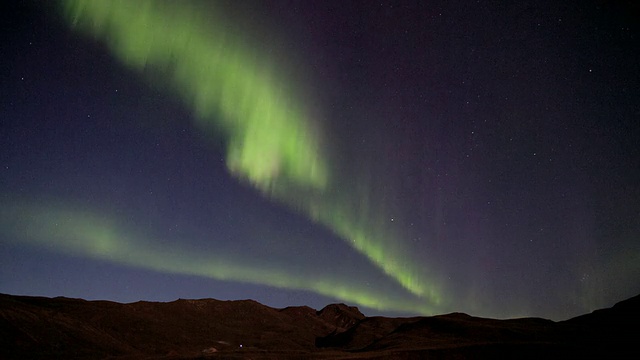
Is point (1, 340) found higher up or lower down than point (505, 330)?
lower down

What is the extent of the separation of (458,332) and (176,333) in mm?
19202

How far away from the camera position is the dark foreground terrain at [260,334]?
12852 millimetres

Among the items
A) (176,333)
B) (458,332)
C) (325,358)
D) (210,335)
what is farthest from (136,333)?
(458,332)

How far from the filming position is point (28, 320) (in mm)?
19438

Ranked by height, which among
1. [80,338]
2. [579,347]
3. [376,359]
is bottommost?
[80,338]

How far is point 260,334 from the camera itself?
1145 inches

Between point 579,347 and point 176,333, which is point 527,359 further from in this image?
point 176,333

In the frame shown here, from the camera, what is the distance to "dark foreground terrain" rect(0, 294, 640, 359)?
1285cm

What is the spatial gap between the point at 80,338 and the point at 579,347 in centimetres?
2335

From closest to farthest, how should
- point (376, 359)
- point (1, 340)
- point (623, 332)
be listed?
1. point (376, 359)
2. point (623, 332)
3. point (1, 340)

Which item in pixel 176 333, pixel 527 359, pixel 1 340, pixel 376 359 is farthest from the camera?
pixel 176 333

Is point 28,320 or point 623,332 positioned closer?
point 623,332

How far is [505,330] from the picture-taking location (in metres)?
16.9

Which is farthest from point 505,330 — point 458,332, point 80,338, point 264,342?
point 80,338
